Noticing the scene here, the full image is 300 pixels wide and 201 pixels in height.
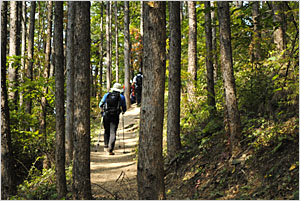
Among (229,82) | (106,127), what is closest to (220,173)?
(229,82)

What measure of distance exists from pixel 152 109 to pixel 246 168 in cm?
291

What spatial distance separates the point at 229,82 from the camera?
6.59m

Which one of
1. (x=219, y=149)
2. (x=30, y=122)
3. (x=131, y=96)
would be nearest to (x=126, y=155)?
(x=30, y=122)

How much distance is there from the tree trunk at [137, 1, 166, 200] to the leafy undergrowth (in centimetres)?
199

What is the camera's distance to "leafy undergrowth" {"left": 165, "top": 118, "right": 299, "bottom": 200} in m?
4.96

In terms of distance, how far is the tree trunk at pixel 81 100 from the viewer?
5.96 meters

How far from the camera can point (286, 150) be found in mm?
5543

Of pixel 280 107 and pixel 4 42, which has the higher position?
pixel 4 42

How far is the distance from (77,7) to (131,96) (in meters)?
16.8

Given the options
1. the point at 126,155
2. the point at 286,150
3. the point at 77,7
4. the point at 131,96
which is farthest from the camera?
the point at 131,96

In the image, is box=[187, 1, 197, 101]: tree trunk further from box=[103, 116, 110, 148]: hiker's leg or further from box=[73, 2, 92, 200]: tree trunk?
box=[73, 2, 92, 200]: tree trunk

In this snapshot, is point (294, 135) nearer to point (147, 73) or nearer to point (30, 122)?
point (147, 73)

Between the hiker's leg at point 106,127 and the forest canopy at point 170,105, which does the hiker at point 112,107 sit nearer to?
the hiker's leg at point 106,127

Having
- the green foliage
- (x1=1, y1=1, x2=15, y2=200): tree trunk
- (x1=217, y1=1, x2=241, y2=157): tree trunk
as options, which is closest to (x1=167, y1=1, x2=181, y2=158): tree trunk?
(x1=217, y1=1, x2=241, y2=157): tree trunk
